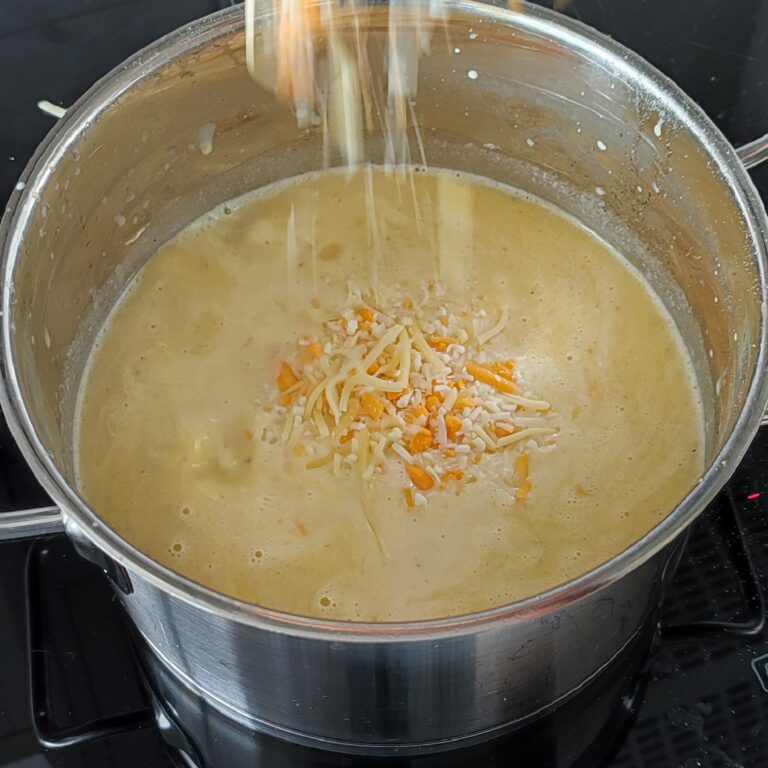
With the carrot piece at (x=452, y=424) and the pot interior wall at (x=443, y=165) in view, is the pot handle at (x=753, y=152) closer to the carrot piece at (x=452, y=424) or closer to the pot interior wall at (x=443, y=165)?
the pot interior wall at (x=443, y=165)

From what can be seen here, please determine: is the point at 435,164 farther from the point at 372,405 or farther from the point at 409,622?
the point at 409,622

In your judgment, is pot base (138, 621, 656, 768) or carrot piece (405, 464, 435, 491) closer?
pot base (138, 621, 656, 768)

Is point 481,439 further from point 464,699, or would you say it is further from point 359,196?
point 359,196

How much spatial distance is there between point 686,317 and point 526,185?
1.14ft

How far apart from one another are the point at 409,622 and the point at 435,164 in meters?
1.04

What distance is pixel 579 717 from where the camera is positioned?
3.89ft

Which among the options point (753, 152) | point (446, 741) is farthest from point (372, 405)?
point (753, 152)

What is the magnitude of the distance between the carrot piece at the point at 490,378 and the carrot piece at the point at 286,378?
0.75 feet

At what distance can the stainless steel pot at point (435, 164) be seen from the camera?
0.92m

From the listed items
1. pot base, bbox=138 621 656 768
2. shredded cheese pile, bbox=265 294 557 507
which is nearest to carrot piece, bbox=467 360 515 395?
shredded cheese pile, bbox=265 294 557 507

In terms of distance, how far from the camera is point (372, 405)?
1.30m

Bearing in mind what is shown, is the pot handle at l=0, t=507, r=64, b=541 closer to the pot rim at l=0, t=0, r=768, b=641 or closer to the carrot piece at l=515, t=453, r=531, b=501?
the pot rim at l=0, t=0, r=768, b=641


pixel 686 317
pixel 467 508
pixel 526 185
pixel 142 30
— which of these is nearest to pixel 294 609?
pixel 467 508

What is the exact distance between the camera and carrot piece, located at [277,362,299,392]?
139 centimetres
